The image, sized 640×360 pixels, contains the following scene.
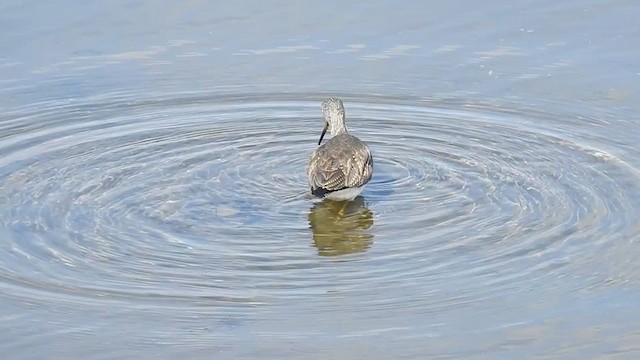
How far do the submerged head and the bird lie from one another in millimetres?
231

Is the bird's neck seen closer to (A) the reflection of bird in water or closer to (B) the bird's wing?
(B) the bird's wing

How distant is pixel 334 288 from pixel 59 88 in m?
5.53

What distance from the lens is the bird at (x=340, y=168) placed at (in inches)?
462

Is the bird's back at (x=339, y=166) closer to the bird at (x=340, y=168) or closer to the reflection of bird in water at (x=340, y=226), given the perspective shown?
the bird at (x=340, y=168)

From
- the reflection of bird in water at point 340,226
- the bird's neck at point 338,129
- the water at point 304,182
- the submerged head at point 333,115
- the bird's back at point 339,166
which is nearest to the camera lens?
the water at point 304,182

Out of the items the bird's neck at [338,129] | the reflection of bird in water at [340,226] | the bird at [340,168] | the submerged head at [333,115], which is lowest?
the reflection of bird in water at [340,226]

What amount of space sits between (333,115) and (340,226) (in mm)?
1786

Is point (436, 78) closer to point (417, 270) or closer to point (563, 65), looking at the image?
point (563, 65)

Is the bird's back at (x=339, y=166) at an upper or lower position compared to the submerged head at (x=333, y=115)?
lower

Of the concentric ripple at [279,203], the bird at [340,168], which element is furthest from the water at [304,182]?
the bird at [340,168]

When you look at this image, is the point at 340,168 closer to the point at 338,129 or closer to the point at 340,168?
the point at 340,168

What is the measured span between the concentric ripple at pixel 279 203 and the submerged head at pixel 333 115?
13.0 inches

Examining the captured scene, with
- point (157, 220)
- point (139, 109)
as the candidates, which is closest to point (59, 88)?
point (139, 109)

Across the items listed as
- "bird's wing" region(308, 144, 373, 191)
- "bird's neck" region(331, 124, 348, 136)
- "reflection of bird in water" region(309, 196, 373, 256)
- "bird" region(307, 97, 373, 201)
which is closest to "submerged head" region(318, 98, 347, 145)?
"bird's neck" region(331, 124, 348, 136)
